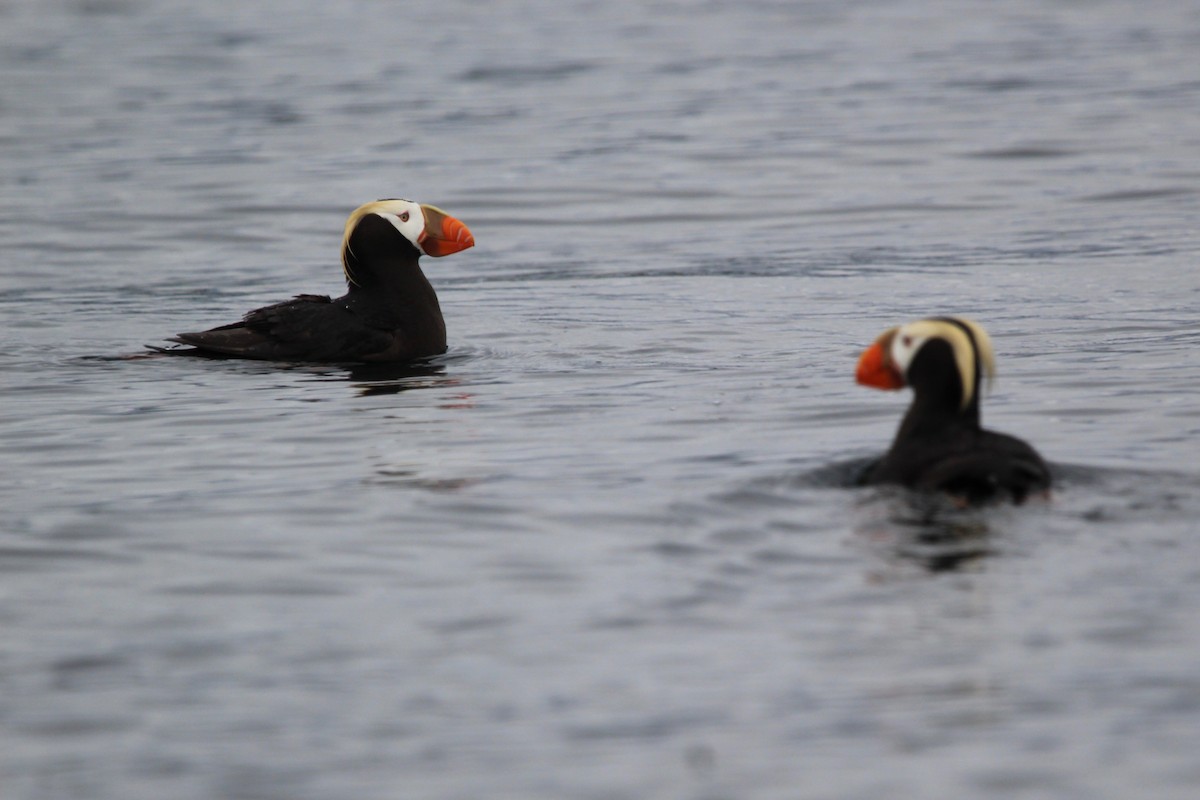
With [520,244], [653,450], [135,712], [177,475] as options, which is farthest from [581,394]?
[520,244]

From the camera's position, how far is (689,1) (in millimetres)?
40250

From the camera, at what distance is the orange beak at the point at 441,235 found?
1006 cm

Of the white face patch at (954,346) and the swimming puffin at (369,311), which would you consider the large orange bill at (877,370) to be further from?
the swimming puffin at (369,311)

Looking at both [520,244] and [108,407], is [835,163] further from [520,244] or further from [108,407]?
[108,407]

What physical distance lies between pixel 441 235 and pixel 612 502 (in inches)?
147

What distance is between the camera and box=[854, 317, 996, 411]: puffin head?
20.9 feet

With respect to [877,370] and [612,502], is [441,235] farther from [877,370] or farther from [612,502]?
[877,370]

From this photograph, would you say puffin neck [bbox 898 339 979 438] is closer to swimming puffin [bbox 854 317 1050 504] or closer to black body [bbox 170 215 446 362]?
swimming puffin [bbox 854 317 1050 504]

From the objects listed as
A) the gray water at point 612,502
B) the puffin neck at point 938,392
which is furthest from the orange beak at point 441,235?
the puffin neck at point 938,392

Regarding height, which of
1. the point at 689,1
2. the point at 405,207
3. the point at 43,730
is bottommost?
the point at 43,730

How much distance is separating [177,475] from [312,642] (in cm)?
236

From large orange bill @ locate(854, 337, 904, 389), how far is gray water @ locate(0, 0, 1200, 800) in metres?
0.47

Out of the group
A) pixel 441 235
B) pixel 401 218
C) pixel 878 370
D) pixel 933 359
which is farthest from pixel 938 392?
pixel 401 218

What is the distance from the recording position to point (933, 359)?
6.44m
